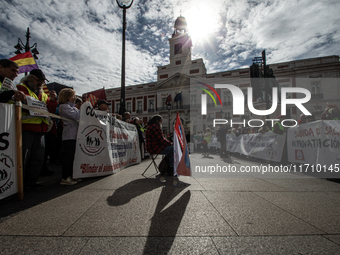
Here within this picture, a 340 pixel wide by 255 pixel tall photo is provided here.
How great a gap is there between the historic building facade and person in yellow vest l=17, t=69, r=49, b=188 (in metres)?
19.5

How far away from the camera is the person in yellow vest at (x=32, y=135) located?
2.69 m

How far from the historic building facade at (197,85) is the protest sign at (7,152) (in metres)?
20.2

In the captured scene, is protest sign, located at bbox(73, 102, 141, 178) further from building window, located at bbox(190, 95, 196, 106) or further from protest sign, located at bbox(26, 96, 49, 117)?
building window, located at bbox(190, 95, 196, 106)

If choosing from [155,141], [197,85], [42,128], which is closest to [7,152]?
[42,128]

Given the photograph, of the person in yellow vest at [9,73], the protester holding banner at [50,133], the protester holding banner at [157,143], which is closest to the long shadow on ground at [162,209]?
the protester holding banner at [157,143]

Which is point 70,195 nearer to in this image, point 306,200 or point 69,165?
point 69,165

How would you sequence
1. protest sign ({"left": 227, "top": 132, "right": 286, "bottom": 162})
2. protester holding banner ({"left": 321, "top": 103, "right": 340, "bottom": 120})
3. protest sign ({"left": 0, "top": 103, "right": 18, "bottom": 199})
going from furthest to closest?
protest sign ({"left": 227, "top": 132, "right": 286, "bottom": 162}) → protester holding banner ({"left": 321, "top": 103, "right": 340, "bottom": 120}) → protest sign ({"left": 0, "top": 103, "right": 18, "bottom": 199})

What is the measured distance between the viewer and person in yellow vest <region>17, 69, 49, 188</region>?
2688 mm

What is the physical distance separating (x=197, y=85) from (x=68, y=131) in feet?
109

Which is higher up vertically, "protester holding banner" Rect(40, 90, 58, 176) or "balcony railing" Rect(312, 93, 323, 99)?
"balcony railing" Rect(312, 93, 323, 99)

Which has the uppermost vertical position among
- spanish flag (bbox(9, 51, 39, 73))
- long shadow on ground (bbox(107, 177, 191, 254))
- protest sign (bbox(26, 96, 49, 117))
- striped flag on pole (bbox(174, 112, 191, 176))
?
spanish flag (bbox(9, 51, 39, 73))

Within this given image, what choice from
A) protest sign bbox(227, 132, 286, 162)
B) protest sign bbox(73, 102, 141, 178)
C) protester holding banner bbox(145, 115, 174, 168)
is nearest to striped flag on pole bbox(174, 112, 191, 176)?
protester holding banner bbox(145, 115, 174, 168)

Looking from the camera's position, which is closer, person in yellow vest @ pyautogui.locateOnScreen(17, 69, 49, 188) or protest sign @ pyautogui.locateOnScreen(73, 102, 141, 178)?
person in yellow vest @ pyautogui.locateOnScreen(17, 69, 49, 188)

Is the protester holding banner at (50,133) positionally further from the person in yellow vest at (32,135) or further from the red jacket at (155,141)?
the red jacket at (155,141)
